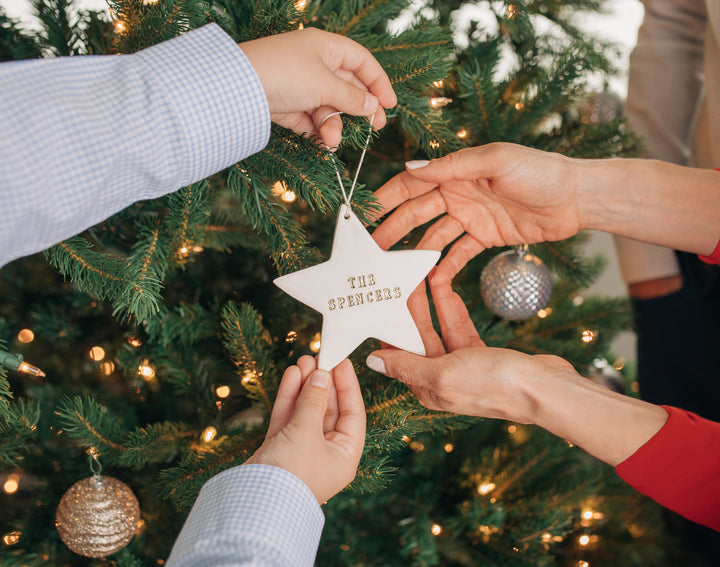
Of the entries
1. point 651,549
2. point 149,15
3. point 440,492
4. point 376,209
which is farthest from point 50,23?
point 651,549

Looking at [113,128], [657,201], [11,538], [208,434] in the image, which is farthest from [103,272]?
Answer: [657,201]

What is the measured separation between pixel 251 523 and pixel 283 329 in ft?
1.45

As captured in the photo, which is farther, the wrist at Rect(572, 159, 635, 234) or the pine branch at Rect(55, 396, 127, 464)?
the wrist at Rect(572, 159, 635, 234)

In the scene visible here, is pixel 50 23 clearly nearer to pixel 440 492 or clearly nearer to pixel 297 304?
pixel 297 304

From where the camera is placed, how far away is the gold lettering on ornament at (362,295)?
839 millimetres

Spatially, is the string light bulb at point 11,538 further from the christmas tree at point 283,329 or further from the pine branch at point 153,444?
the pine branch at point 153,444

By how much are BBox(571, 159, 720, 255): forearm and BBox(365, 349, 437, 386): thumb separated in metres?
0.52

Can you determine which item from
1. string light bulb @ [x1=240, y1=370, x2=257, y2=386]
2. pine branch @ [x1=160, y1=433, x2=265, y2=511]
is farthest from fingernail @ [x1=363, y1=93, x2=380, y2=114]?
pine branch @ [x1=160, y1=433, x2=265, y2=511]

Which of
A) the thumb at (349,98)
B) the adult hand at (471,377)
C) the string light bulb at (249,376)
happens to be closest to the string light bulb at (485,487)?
the adult hand at (471,377)

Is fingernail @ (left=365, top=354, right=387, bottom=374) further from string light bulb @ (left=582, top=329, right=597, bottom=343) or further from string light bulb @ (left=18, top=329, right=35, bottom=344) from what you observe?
string light bulb @ (left=18, top=329, right=35, bottom=344)

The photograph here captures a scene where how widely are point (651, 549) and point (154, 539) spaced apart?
113 centimetres

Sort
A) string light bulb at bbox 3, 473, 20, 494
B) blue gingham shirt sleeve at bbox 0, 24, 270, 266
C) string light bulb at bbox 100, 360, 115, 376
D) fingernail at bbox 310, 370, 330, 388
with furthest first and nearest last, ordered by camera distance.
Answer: string light bulb at bbox 100, 360, 115, 376 < string light bulb at bbox 3, 473, 20, 494 < fingernail at bbox 310, 370, 330, 388 < blue gingham shirt sleeve at bbox 0, 24, 270, 266

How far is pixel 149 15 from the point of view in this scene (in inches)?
26.5

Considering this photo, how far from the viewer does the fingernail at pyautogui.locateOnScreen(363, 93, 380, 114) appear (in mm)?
759
